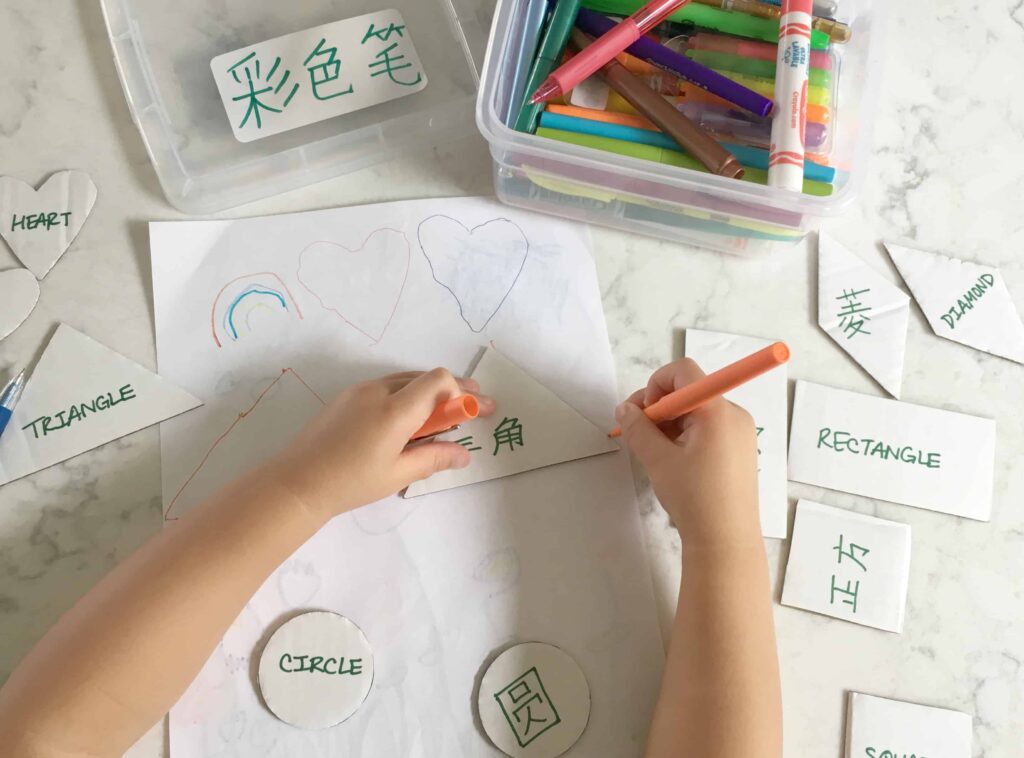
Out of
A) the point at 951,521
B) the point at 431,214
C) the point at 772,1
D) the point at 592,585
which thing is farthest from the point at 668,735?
the point at 772,1

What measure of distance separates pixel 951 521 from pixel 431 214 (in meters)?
0.40

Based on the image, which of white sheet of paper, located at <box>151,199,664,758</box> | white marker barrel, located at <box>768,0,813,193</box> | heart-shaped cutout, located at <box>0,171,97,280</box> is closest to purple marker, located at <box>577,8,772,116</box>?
white marker barrel, located at <box>768,0,813,193</box>

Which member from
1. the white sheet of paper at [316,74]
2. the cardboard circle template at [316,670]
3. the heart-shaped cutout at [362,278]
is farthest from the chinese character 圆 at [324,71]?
the cardboard circle template at [316,670]

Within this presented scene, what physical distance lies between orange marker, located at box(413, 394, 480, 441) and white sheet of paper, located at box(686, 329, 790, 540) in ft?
0.60

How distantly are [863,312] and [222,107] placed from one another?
47 centimetres

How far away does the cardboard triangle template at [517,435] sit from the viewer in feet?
1.81

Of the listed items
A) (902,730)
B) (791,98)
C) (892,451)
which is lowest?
(902,730)

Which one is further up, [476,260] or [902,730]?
[476,260]

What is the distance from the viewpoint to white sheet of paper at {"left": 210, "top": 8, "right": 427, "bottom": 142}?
601 mm

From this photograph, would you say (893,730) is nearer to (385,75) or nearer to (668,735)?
(668,735)

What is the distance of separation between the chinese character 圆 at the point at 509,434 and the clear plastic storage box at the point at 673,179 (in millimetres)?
155

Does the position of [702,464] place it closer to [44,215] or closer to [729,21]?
[729,21]

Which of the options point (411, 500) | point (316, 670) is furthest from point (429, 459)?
point (316, 670)

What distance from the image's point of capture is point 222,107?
2.01 ft
